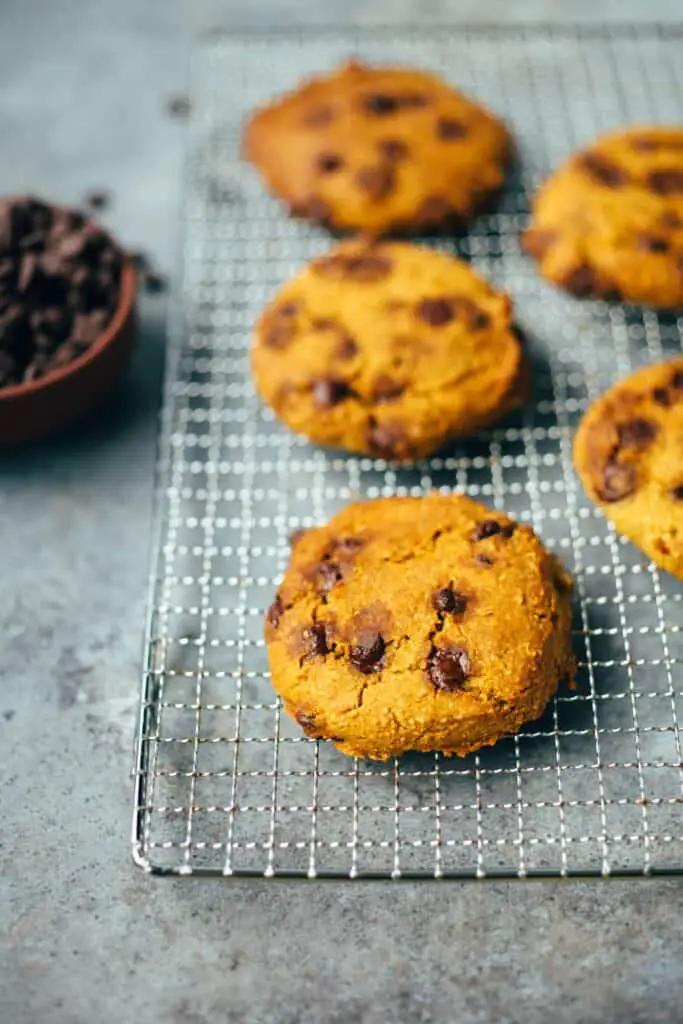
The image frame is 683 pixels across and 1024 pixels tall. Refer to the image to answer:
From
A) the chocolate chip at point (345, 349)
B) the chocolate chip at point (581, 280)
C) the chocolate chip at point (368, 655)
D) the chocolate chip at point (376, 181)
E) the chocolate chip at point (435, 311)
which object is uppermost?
the chocolate chip at point (376, 181)

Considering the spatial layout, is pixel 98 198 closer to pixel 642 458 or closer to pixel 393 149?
pixel 393 149

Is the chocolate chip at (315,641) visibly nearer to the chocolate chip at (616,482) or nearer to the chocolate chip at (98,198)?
the chocolate chip at (616,482)

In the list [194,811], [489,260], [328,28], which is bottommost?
[194,811]

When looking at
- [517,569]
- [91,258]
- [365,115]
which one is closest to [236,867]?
[517,569]

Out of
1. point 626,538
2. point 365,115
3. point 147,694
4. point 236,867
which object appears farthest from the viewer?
point 365,115

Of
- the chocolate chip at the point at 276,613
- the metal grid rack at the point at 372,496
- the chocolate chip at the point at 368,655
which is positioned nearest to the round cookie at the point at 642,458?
the metal grid rack at the point at 372,496

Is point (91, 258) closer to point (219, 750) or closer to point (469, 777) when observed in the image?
point (219, 750)

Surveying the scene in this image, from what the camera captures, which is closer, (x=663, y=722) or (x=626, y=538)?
(x=663, y=722)

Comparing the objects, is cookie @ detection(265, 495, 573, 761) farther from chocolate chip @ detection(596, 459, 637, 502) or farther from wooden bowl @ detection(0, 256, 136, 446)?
wooden bowl @ detection(0, 256, 136, 446)
